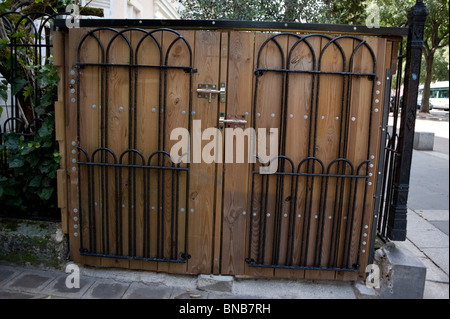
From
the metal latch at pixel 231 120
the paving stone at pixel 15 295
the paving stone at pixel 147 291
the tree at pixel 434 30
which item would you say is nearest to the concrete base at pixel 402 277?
the metal latch at pixel 231 120

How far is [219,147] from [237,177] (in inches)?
11.8

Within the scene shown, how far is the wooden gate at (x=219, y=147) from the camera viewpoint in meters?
3.09

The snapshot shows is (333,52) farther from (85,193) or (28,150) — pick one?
(28,150)

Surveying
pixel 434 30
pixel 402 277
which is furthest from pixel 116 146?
pixel 434 30

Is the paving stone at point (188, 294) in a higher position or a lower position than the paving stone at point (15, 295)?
lower

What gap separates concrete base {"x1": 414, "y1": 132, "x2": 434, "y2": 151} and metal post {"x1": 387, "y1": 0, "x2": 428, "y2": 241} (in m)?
9.49

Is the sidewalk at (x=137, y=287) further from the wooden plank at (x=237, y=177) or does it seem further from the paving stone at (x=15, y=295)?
the wooden plank at (x=237, y=177)

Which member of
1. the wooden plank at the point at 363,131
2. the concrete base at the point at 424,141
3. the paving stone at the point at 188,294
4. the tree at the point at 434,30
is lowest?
the paving stone at the point at 188,294

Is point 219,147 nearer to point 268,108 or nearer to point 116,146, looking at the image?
point 268,108

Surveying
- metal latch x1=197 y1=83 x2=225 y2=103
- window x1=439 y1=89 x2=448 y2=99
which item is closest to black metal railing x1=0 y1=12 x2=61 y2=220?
metal latch x1=197 y1=83 x2=225 y2=103

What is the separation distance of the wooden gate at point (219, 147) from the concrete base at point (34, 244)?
0.25 metres

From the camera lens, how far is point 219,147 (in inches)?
125

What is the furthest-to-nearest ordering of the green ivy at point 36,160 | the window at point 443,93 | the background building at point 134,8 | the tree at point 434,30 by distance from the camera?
1. the window at point 443,93
2. the tree at point 434,30
3. the background building at point 134,8
4. the green ivy at point 36,160

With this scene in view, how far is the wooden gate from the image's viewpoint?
10.1ft
